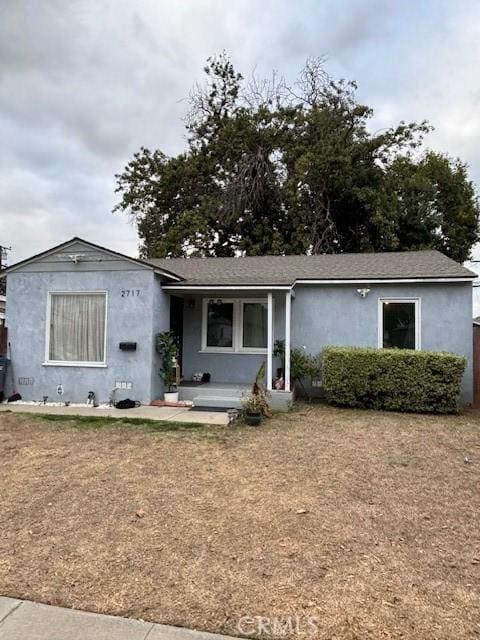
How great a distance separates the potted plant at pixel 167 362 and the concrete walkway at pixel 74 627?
23.1ft

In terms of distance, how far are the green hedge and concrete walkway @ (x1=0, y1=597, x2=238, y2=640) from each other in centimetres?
740

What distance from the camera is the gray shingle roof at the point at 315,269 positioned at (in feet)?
33.5

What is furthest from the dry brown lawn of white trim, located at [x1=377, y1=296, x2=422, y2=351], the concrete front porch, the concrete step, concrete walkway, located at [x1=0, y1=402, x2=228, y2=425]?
white trim, located at [x1=377, y1=296, x2=422, y2=351]

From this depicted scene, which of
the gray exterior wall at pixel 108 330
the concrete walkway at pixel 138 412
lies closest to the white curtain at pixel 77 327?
the gray exterior wall at pixel 108 330

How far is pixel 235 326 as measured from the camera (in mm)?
11406

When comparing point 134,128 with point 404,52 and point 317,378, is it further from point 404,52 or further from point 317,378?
point 317,378

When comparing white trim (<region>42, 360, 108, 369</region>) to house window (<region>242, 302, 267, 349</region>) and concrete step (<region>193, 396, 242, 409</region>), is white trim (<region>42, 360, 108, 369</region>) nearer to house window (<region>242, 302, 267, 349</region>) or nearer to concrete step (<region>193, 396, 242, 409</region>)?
concrete step (<region>193, 396, 242, 409</region>)

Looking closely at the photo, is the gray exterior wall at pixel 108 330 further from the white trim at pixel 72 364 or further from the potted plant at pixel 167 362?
the potted plant at pixel 167 362

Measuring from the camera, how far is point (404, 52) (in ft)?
43.0

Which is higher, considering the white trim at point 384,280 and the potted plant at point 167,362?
the white trim at point 384,280


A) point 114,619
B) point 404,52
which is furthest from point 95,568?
point 404,52

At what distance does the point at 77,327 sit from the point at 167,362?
2.24 m

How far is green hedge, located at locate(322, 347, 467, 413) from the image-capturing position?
8891 mm

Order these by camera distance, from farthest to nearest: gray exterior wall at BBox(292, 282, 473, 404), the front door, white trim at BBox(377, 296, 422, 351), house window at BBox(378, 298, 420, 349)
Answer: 1. the front door
2. house window at BBox(378, 298, 420, 349)
3. white trim at BBox(377, 296, 422, 351)
4. gray exterior wall at BBox(292, 282, 473, 404)
